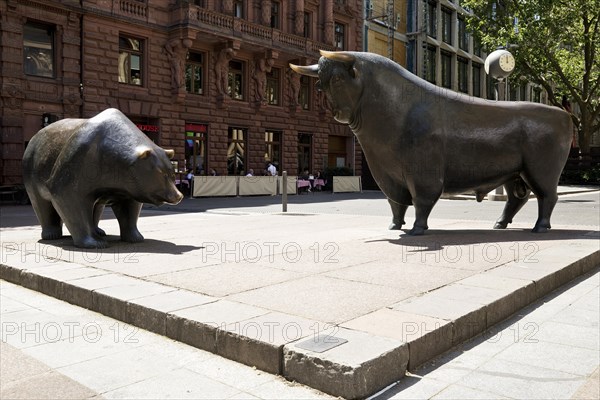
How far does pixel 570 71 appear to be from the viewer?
3538 centimetres

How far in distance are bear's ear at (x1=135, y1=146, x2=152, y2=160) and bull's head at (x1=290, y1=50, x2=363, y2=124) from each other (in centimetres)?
204

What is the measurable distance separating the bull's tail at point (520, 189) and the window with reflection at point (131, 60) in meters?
19.4

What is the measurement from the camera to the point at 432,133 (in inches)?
272

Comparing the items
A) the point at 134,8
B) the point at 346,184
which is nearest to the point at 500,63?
the point at 346,184

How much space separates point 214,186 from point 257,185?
209cm

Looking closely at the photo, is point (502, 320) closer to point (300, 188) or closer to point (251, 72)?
point (300, 188)

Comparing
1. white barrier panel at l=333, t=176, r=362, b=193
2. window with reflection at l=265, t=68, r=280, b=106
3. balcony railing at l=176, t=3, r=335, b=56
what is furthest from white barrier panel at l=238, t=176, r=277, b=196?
balcony railing at l=176, t=3, r=335, b=56

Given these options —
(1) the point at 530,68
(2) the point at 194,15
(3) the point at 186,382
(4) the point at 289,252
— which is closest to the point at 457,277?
(4) the point at 289,252

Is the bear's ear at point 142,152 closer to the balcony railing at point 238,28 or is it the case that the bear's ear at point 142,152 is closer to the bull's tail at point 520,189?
the bull's tail at point 520,189

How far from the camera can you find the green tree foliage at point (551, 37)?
30.9 metres

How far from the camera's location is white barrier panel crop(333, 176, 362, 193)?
2773 centimetres

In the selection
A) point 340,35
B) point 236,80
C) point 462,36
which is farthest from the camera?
point 462,36

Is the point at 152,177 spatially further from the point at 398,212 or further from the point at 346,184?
the point at 346,184

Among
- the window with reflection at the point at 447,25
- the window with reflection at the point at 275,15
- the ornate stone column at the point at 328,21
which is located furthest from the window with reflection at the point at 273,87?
the window with reflection at the point at 447,25
